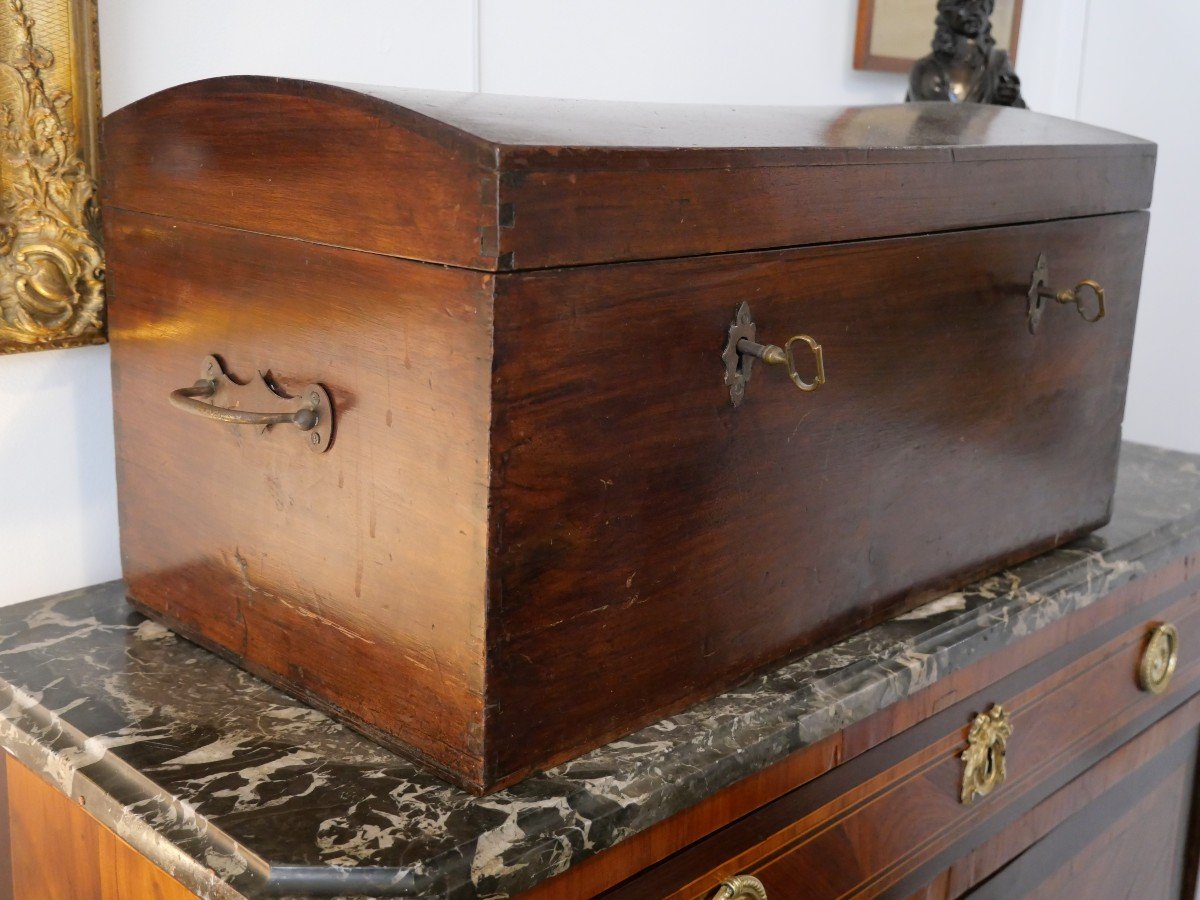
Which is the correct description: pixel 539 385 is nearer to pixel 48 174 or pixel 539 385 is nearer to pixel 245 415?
pixel 245 415

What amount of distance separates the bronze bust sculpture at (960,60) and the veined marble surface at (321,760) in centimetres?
101

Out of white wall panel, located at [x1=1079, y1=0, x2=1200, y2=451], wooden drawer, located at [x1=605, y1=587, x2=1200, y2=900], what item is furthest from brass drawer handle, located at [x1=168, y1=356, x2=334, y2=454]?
white wall panel, located at [x1=1079, y1=0, x2=1200, y2=451]

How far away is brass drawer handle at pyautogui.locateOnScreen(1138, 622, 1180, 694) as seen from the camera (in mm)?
1618

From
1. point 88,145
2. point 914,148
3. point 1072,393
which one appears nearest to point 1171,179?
point 1072,393

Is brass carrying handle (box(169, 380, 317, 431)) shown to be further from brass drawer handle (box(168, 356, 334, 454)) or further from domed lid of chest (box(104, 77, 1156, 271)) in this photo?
domed lid of chest (box(104, 77, 1156, 271))

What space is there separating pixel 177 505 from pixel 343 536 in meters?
0.26

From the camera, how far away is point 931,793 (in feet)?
4.25

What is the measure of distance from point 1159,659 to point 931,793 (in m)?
0.53

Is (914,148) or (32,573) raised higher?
(914,148)

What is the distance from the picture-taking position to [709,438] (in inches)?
40.2

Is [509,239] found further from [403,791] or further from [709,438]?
[403,791]

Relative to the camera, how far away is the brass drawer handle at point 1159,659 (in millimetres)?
1618

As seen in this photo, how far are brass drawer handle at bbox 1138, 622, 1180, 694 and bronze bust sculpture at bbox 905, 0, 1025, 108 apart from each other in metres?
0.88

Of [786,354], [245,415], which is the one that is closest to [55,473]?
[245,415]
